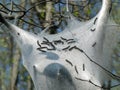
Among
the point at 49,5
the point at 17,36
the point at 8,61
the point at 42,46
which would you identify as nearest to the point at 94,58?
the point at 42,46

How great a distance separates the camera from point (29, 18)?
6.62m

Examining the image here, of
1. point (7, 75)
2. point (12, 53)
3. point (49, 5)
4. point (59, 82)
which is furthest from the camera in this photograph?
point (7, 75)

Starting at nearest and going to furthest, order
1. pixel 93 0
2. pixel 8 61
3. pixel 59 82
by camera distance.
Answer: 1. pixel 59 82
2. pixel 93 0
3. pixel 8 61

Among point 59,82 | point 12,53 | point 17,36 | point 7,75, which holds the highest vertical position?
point 17,36

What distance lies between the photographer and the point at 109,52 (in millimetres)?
4922

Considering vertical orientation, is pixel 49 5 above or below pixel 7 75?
above

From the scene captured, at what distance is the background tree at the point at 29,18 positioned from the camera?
563 centimetres

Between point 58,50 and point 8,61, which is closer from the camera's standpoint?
point 58,50

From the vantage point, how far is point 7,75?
42.2ft

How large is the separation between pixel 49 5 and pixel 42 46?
2.88 metres

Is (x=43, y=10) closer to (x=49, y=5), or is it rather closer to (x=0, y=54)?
(x=49, y=5)

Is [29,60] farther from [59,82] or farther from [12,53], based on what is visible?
[12,53]

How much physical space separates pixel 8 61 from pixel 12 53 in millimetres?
900

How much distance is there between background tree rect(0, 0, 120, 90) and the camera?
563 centimetres
